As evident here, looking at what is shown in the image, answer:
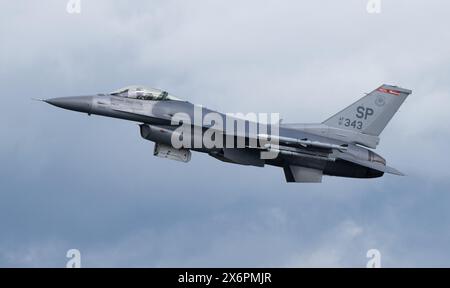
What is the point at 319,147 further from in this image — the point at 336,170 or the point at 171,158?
the point at 171,158

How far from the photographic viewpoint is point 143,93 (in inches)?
1640

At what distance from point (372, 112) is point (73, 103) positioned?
38.3 feet

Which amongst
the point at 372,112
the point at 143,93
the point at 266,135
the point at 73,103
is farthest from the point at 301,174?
the point at 73,103

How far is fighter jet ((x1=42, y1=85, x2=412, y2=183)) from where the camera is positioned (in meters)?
41.3

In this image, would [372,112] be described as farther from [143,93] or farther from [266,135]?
[143,93]

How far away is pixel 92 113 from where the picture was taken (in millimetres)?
40969

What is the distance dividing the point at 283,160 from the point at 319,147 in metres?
1.43

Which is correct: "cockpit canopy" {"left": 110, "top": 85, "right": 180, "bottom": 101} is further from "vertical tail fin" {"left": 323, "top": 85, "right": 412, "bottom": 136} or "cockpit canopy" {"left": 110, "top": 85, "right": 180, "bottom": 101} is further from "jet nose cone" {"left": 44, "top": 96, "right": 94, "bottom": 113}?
"vertical tail fin" {"left": 323, "top": 85, "right": 412, "bottom": 136}

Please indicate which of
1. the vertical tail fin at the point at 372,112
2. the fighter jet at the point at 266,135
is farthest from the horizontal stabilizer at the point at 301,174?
the vertical tail fin at the point at 372,112

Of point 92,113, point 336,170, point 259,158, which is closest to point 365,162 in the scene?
point 336,170

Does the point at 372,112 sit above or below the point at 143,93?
above

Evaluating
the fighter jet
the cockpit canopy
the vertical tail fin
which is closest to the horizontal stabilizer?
the fighter jet

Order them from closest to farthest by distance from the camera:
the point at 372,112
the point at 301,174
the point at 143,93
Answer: the point at 143,93 < the point at 301,174 < the point at 372,112

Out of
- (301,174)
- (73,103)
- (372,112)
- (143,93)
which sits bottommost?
(301,174)
